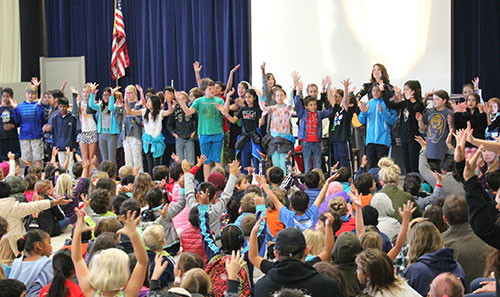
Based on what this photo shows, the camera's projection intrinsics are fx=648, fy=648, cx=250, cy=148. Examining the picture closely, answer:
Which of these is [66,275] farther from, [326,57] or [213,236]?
[326,57]

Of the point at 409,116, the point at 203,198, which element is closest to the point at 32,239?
the point at 203,198

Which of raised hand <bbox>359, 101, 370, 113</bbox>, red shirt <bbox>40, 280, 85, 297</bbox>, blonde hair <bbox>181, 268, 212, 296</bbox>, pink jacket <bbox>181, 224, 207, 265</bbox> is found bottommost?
pink jacket <bbox>181, 224, 207, 265</bbox>

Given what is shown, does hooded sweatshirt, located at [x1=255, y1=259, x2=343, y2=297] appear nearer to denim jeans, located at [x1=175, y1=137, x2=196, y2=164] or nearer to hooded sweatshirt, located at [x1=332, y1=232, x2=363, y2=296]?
hooded sweatshirt, located at [x1=332, y1=232, x2=363, y2=296]

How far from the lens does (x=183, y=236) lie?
5.09 meters

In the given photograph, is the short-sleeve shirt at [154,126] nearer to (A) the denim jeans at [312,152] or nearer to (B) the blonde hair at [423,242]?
(A) the denim jeans at [312,152]

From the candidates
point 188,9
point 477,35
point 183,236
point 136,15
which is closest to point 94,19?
point 136,15

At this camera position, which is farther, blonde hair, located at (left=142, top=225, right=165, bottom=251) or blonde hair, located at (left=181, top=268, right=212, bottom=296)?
blonde hair, located at (left=142, top=225, right=165, bottom=251)

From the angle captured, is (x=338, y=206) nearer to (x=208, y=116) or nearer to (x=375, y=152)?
(x=375, y=152)

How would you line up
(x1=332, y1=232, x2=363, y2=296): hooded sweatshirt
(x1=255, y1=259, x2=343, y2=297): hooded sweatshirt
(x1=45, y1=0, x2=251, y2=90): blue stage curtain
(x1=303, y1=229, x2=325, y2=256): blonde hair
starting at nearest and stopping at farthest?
(x1=255, y1=259, x2=343, y2=297): hooded sweatshirt → (x1=332, y1=232, x2=363, y2=296): hooded sweatshirt → (x1=303, y1=229, x2=325, y2=256): blonde hair → (x1=45, y1=0, x2=251, y2=90): blue stage curtain

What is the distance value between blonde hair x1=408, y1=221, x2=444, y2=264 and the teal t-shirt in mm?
5470

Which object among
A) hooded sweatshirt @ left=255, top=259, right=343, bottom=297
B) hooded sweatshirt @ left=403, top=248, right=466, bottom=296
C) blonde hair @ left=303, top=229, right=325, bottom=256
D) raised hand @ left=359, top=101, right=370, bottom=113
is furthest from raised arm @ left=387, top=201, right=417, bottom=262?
raised hand @ left=359, top=101, right=370, bottom=113

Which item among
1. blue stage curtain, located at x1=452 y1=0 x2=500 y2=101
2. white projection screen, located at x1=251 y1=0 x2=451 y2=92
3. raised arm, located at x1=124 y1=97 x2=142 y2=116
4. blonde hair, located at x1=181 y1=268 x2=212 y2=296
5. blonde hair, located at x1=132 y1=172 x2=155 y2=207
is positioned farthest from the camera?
blue stage curtain, located at x1=452 y1=0 x2=500 y2=101

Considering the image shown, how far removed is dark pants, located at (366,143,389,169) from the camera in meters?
8.66

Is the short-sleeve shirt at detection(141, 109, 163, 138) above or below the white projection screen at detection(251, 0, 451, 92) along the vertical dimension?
below
